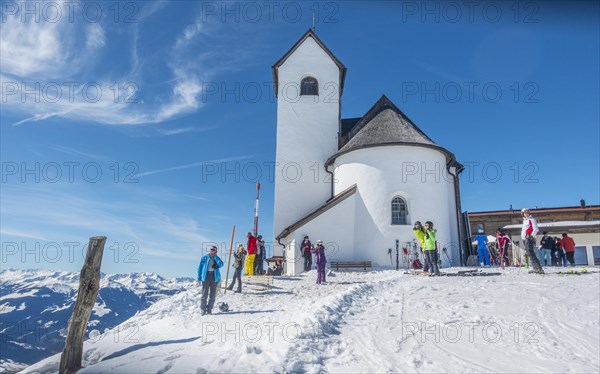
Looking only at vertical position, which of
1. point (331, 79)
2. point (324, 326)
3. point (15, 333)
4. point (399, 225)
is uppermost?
point (331, 79)

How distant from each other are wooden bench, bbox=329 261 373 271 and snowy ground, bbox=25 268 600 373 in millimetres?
7406

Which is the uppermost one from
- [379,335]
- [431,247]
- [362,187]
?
[362,187]

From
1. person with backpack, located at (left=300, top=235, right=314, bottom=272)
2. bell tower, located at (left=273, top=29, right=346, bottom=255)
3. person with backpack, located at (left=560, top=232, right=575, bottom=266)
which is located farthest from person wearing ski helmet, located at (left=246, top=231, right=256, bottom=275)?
person with backpack, located at (left=560, top=232, right=575, bottom=266)

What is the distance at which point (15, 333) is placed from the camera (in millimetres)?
188250

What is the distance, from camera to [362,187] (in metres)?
19.4

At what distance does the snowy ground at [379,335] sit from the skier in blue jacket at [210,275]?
0.42 metres

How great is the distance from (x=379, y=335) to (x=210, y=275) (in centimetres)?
508

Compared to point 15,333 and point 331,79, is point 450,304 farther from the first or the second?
point 15,333

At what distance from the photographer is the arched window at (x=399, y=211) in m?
18.8

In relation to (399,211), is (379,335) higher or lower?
lower

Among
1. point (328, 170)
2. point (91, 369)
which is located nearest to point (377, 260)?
point (328, 170)

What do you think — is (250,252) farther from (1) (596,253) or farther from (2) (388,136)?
(1) (596,253)

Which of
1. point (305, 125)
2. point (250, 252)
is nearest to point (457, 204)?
point (305, 125)

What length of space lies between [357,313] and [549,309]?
4.06 metres
